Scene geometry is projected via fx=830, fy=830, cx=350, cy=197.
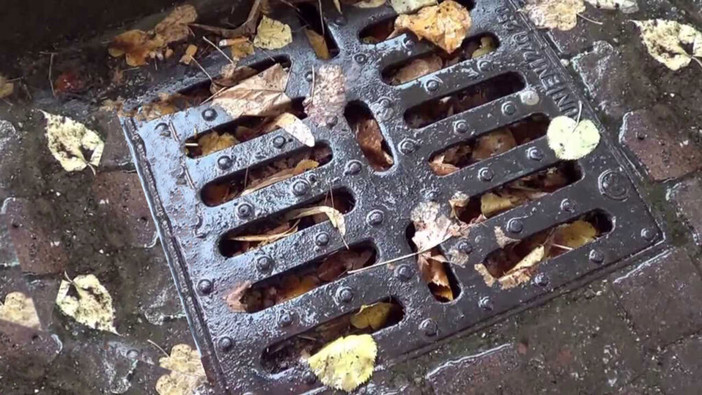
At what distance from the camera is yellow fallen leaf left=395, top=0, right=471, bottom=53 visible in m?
2.04

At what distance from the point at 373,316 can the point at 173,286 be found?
1.44 ft

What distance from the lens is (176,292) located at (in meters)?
1.80

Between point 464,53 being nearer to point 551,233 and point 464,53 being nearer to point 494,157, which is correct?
point 494,157

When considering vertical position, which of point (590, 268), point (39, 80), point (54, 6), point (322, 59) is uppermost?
point (54, 6)

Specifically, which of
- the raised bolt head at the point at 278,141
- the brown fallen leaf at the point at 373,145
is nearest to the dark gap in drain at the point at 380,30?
the brown fallen leaf at the point at 373,145

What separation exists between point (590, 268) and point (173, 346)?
3.02 feet

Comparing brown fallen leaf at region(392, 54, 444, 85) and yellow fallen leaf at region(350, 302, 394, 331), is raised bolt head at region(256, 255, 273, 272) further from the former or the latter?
brown fallen leaf at region(392, 54, 444, 85)

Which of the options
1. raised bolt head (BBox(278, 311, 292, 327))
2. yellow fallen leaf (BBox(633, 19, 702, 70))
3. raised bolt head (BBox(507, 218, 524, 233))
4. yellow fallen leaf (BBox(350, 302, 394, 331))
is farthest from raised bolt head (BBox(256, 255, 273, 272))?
yellow fallen leaf (BBox(633, 19, 702, 70))

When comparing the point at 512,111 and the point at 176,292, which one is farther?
the point at 512,111

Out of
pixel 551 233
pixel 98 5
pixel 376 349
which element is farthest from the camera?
pixel 98 5

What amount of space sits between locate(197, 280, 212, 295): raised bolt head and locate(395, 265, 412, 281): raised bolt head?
0.40m

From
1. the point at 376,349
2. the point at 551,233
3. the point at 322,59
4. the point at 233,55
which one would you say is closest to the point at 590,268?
the point at 551,233

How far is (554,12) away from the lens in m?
2.10

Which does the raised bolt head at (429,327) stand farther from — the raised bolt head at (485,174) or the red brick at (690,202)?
the red brick at (690,202)
